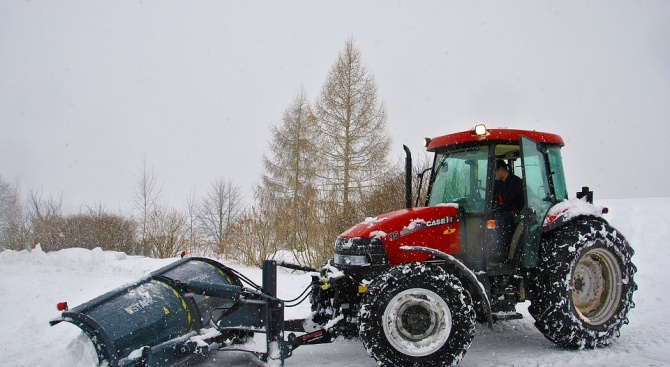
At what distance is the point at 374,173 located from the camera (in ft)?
63.9

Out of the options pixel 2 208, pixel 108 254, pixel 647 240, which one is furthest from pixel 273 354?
pixel 2 208

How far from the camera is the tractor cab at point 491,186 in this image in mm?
5012

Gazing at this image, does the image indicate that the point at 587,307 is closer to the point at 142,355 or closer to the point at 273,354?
the point at 273,354

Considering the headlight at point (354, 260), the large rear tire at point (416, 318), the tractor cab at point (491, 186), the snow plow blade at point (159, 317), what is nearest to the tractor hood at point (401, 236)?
the headlight at point (354, 260)

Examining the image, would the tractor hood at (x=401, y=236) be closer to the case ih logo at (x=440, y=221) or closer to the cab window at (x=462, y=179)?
the case ih logo at (x=440, y=221)

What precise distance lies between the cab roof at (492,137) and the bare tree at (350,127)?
13.4 meters

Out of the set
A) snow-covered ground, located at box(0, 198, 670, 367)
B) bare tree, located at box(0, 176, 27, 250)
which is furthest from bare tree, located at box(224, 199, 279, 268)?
bare tree, located at box(0, 176, 27, 250)

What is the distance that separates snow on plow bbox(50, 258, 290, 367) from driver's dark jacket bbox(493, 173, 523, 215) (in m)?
2.59

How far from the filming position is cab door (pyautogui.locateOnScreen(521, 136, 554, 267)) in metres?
5.06

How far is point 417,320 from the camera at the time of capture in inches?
174

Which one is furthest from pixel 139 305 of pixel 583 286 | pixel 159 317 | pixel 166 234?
pixel 166 234

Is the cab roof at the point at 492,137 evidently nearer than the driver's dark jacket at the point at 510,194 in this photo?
Yes

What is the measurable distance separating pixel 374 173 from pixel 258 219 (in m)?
7.26

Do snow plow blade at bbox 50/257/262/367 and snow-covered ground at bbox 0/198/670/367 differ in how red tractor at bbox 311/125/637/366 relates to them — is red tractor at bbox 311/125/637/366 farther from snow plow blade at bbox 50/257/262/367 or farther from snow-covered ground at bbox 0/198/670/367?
snow plow blade at bbox 50/257/262/367
